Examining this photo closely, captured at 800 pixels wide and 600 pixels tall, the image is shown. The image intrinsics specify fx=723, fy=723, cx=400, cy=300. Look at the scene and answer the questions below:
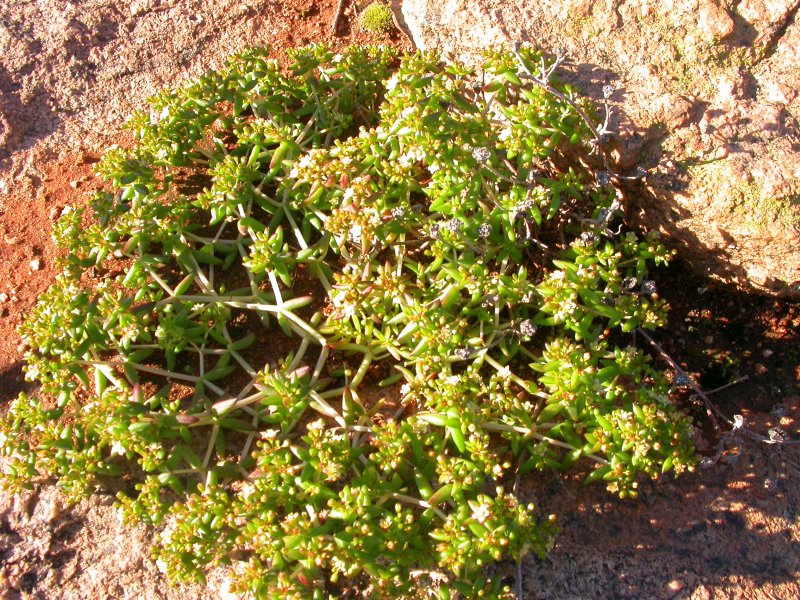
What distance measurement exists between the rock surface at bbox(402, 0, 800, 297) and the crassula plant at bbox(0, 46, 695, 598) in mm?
290

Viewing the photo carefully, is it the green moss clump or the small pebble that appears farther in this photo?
the green moss clump

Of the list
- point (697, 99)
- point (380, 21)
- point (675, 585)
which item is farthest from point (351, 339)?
point (380, 21)

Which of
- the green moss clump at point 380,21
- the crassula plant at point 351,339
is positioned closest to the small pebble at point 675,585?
the crassula plant at point 351,339

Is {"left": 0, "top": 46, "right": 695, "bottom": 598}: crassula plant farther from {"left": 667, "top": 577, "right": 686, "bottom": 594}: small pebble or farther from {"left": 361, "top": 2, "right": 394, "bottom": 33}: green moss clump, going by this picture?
{"left": 361, "top": 2, "right": 394, "bottom": 33}: green moss clump

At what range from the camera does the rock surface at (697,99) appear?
4.39 m

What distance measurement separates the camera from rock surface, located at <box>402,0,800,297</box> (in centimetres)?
439

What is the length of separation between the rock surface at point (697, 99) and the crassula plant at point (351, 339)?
0.95ft

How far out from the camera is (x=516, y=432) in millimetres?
4172

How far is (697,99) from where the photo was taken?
15.0 ft

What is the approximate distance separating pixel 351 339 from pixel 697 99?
2.67m

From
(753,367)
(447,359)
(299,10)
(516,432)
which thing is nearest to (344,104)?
(299,10)

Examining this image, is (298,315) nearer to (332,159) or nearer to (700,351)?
(332,159)

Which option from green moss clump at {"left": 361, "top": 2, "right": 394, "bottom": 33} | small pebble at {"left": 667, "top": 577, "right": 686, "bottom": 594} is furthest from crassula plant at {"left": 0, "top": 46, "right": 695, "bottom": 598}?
green moss clump at {"left": 361, "top": 2, "right": 394, "bottom": 33}

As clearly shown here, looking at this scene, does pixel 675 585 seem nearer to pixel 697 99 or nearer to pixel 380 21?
pixel 697 99
